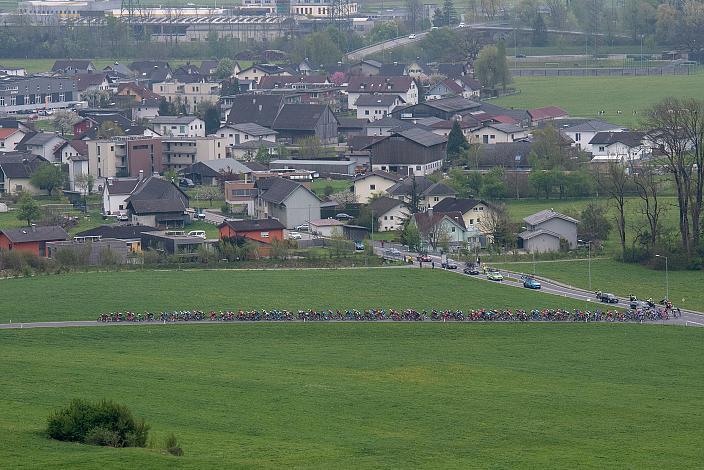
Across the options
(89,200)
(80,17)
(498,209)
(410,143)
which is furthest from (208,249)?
(80,17)

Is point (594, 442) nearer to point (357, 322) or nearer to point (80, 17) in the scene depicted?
point (357, 322)

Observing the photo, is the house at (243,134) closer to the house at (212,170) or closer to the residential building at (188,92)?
the house at (212,170)

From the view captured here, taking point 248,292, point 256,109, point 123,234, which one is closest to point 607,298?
point 248,292

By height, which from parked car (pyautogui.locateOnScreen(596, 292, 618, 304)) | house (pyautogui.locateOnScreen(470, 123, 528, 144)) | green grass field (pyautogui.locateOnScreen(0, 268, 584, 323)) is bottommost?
parked car (pyautogui.locateOnScreen(596, 292, 618, 304))

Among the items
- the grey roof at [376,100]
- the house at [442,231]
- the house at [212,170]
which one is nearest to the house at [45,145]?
the house at [212,170]

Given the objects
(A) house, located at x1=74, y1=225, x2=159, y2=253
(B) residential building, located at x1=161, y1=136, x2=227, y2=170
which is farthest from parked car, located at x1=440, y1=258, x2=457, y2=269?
(B) residential building, located at x1=161, y1=136, x2=227, y2=170

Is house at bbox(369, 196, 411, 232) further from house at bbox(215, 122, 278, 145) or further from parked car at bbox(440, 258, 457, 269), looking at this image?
house at bbox(215, 122, 278, 145)

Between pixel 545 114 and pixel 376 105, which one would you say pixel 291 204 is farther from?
pixel 376 105
